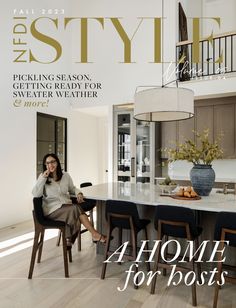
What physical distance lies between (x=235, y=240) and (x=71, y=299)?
1.54m

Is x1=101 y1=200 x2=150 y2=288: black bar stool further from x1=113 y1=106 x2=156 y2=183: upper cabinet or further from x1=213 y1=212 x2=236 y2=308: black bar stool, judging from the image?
x1=113 y1=106 x2=156 y2=183: upper cabinet

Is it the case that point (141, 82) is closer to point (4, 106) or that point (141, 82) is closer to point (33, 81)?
point (33, 81)

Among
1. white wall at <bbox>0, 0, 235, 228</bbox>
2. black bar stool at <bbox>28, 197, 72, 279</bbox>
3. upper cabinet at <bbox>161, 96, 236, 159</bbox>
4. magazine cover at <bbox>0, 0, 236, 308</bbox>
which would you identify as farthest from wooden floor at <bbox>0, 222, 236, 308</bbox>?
upper cabinet at <bbox>161, 96, 236, 159</bbox>

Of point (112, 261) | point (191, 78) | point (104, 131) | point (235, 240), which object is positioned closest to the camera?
point (235, 240)

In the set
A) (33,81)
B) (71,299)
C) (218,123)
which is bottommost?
(71,299)

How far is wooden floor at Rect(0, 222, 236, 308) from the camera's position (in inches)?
95.8

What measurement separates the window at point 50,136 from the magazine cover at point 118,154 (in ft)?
0.11

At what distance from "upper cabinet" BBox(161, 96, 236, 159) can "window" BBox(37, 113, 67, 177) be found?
2.53 meters

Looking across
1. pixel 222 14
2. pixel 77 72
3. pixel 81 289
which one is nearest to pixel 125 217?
pixel 81 289

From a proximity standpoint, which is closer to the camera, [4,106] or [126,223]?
[126,223]

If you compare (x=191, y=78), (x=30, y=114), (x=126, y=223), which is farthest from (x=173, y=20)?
(x=126, y=223)

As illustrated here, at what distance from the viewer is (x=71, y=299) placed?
2502 millimetres

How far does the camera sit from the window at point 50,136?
591 centimetres

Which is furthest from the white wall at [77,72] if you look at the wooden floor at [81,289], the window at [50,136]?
the wooden floor at [81,289]
